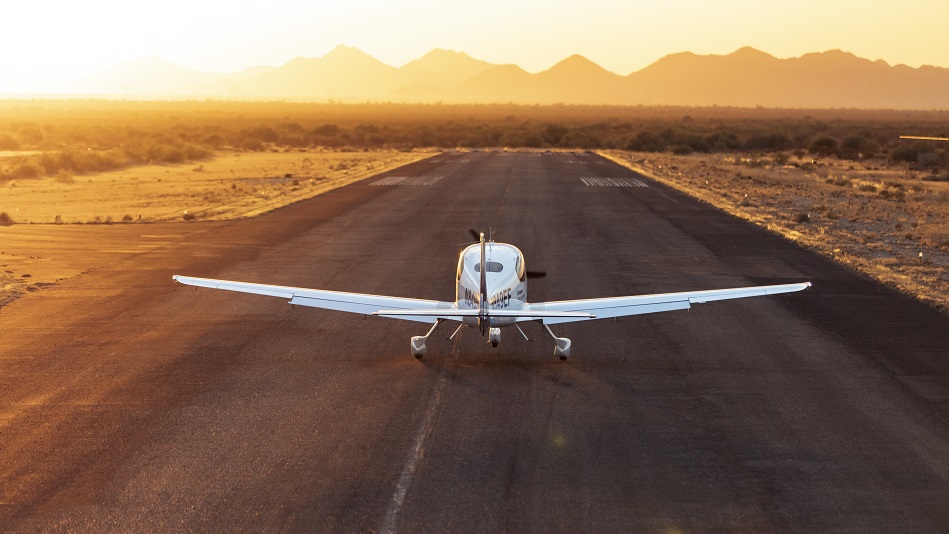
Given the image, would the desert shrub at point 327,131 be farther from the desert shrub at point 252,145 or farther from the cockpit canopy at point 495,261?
the cockpit canopy at point 495,261

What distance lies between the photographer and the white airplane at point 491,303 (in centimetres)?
1567

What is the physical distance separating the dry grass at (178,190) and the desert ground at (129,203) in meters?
0.06

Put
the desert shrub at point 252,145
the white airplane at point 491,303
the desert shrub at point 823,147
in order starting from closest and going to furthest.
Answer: the white airplane at point 491,303
the desert shrub at point 823,147
the desert shrub at point 252,145

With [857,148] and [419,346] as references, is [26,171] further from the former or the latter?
[857,148]

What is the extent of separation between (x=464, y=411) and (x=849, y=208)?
3957 centimetres

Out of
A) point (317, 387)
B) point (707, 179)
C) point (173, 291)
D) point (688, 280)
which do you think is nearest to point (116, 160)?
point (707, 179)

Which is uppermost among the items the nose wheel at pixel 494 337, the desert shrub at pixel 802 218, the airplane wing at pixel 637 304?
the airplane wing at pixel 637 304

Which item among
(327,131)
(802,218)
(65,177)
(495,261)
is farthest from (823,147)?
(495,261)

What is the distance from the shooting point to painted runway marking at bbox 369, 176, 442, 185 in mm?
64312

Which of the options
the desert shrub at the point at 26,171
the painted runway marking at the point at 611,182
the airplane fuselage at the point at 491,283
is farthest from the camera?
the desert shrub at the point at 26,171

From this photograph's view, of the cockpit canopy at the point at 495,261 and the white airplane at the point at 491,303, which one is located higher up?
the cockpit canopy at the point at 495,261

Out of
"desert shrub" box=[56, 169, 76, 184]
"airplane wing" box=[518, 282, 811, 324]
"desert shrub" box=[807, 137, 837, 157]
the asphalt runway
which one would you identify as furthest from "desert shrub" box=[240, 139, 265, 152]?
"airplane wing" box=[518, 282, 811, 324]

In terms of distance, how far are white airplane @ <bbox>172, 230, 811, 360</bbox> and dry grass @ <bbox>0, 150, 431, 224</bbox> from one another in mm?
27101

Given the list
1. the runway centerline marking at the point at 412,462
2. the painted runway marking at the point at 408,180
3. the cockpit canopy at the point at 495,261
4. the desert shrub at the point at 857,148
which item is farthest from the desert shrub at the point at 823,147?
the runway centerline marking at the point at 412,462
